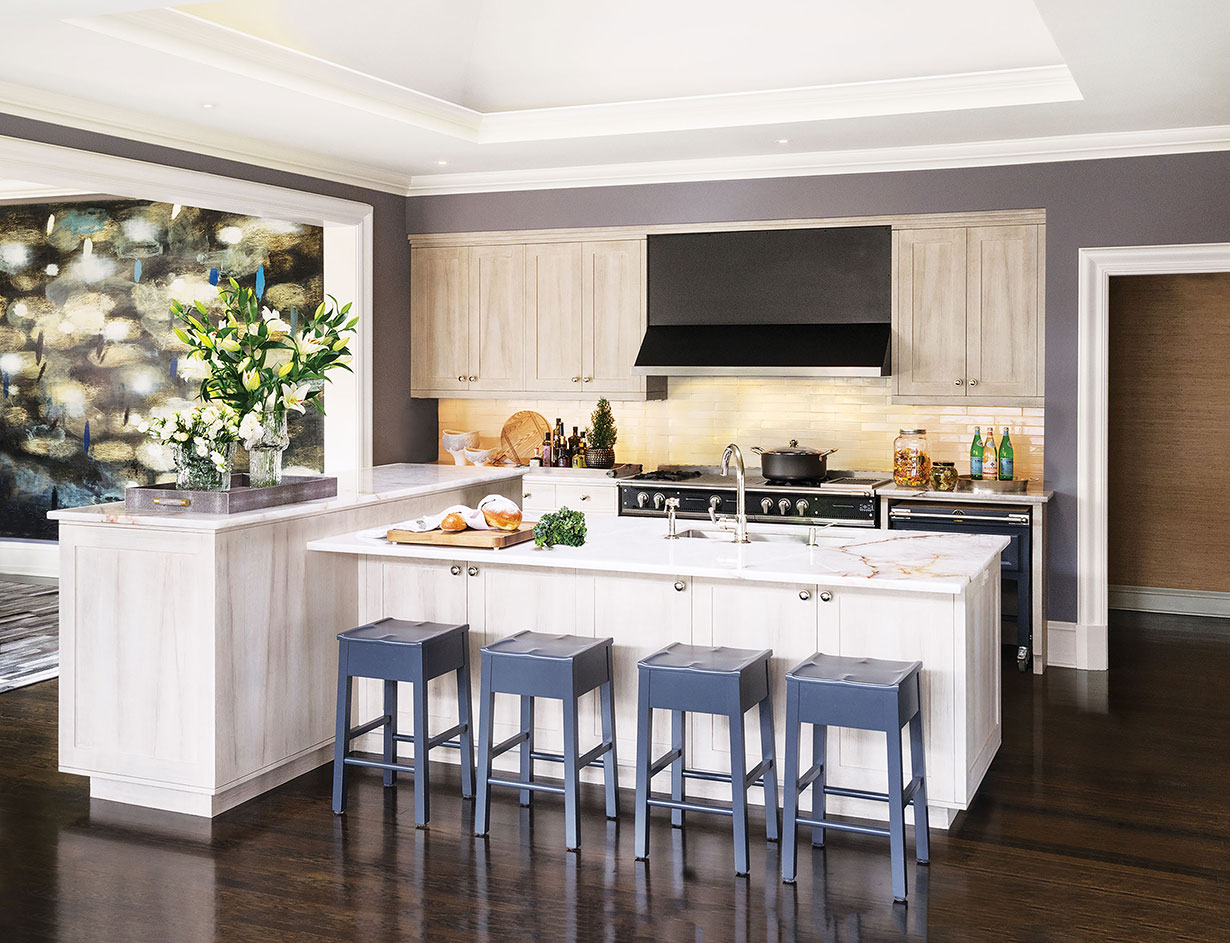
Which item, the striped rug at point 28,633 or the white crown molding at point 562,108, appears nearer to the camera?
the white crown molding at point 562,108

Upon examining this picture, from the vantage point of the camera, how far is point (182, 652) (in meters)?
4.18

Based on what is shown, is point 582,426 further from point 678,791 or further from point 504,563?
point 678,791

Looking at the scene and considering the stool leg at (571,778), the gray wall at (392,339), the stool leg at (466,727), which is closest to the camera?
the stool leg at (571,778)

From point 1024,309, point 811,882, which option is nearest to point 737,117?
point 1024,309

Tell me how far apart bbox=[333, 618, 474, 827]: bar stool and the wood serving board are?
303 mm

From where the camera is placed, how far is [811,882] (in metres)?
3.64

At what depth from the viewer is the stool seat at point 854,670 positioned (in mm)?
3619

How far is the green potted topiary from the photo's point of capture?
7305 millimetres

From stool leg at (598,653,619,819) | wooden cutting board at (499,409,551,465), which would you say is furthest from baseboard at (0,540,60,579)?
stool leg at (598,653,619,819)

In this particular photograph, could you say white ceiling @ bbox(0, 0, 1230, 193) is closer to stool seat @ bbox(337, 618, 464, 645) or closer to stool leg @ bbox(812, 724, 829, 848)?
stool seat @ bbox(337, 618, 464, 645)

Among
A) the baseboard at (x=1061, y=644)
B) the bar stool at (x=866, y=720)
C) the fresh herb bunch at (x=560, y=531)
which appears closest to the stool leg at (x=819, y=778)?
the bar stool at (x=866, y=720)

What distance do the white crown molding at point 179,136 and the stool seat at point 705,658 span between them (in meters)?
3.55

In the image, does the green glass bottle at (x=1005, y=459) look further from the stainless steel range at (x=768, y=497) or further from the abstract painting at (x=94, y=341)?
the abstract painting at (x=94, y=341)

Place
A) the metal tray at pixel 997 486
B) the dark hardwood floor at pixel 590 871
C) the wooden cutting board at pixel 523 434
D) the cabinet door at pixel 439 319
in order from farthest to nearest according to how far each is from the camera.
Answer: the wooden cutting board at pixel 523 434, the cabinet door at pixel 439 319, the metal tray at pixel 997 486, the dark hardwood floor at pixel 590 871
